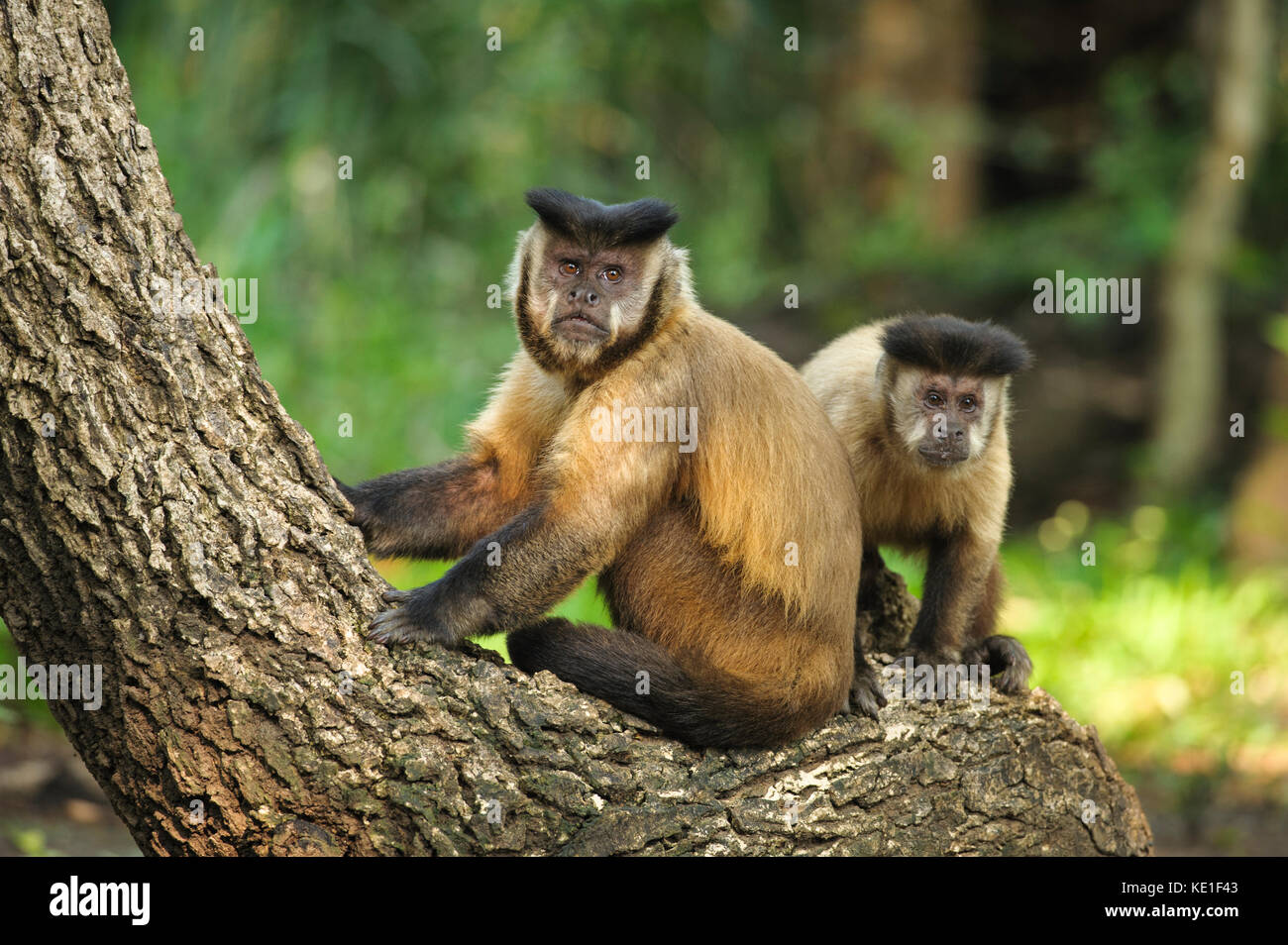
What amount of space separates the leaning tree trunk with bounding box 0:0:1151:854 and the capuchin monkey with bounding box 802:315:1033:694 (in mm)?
1535

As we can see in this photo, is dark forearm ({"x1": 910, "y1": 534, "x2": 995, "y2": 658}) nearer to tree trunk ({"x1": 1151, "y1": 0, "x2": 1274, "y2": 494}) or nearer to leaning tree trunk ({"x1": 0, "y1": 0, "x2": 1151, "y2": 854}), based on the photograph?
leaning tree trunk ({"x1": 0, "y1": 0, "x2": 1151, "y2": 854})

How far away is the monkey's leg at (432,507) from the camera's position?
429cm

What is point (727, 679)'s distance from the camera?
13.0ft

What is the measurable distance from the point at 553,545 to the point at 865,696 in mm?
1189

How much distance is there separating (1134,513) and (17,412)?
10032 mm

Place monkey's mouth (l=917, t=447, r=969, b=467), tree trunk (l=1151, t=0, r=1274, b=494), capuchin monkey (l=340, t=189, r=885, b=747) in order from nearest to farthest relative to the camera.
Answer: capuchin monkey (l=340, t=189, r=885, b=747)
monkey's mouth (l=917, t=447, r=969, b=467)
tree trunk (l=1151, t=0, r=1274, b=494)

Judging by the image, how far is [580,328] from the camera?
14.3 ft

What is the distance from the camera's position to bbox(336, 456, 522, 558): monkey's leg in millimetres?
4285

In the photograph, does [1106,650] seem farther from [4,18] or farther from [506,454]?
[4,18]

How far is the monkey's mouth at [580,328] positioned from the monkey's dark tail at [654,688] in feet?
3.37

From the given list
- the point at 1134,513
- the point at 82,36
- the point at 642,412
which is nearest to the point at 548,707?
the point at 642,412

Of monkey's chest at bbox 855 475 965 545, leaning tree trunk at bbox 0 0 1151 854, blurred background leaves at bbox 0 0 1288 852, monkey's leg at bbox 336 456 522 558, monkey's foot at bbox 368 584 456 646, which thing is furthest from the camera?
blurred background leaves at bbox 0 0 1288 852

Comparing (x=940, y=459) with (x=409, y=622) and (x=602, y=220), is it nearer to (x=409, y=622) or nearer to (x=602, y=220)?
(x=602, y=220)

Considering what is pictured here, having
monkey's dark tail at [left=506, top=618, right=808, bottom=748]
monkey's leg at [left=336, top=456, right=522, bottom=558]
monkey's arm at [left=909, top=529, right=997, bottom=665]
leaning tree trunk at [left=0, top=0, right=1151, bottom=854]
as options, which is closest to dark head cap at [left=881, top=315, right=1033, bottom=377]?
monkey's arm at [left=909, top=529, right=997, bottom=665]
